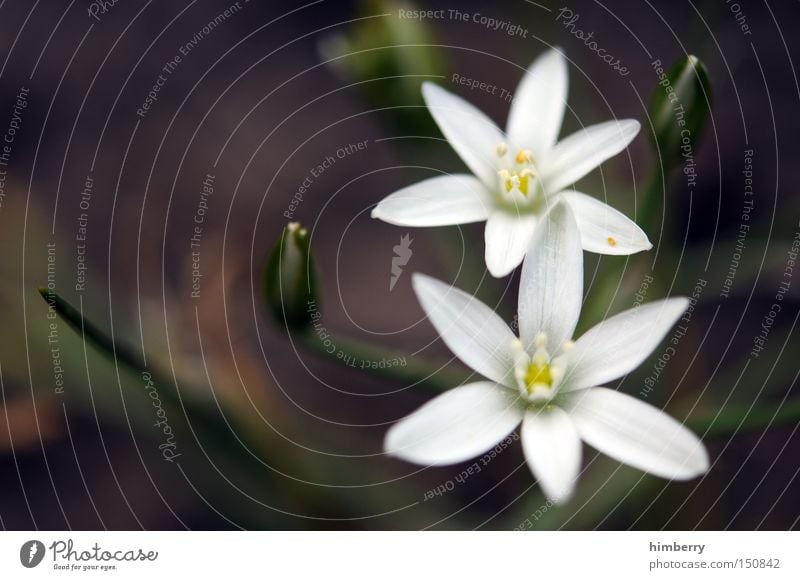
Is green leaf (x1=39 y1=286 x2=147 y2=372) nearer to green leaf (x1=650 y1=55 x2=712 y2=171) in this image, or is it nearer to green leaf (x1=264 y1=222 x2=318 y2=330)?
green leaf (x1=264 y1=222 x2=318 y2=330)

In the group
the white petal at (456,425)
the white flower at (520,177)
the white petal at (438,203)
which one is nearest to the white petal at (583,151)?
the white flower at (520,177)

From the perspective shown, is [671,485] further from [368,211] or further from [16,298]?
[16,298]

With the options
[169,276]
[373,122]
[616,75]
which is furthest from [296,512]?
[616,75]

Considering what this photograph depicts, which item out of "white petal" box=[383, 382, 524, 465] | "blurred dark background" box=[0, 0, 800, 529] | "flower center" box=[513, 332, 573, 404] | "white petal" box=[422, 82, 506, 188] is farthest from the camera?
"blurred dark background" box=[0, 0, 800, 529]

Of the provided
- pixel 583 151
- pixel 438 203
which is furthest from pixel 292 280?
pixel 583 151

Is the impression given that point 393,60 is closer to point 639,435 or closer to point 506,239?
point 506,239
